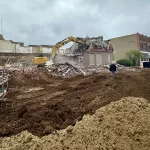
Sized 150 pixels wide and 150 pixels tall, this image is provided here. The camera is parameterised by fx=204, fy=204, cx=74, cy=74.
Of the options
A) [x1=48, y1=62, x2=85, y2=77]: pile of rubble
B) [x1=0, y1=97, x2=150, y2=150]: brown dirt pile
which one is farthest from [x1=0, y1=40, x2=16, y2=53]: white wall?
[x1=0, y1=97, x2=150, y2=150]: brown dirt pile

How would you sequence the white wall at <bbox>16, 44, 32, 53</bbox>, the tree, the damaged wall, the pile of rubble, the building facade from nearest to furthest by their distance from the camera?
1. the pile of rubble
2. the damaged wall
3. the white wall at <bbox>16, 44, 32, 53</bbox>
4. the tree
5. the building facade

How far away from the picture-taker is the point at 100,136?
4336 millimetres

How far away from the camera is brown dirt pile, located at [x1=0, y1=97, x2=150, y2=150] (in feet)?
13.5

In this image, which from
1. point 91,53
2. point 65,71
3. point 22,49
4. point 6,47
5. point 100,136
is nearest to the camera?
point 100,136

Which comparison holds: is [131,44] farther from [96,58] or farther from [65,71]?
[65,71]

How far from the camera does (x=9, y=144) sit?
14.4 feet

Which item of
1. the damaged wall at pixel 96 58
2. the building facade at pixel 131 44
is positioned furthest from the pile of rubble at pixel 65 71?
the building facade at pixel 131 44

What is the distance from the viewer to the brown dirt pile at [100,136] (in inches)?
163

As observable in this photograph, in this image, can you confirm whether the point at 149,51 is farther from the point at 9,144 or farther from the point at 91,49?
the point at 9,144

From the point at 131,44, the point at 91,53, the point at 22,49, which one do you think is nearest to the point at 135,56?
the point at 131,44

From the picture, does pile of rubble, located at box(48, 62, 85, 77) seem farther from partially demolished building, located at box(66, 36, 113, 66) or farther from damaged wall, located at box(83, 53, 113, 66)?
damaged wall, located at box(83, 53, 113, 66)

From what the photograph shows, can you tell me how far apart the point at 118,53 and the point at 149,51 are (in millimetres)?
9943

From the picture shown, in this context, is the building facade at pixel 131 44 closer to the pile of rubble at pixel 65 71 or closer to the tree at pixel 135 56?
the tree at pixel 135 56

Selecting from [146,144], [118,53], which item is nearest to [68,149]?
[146,144]
